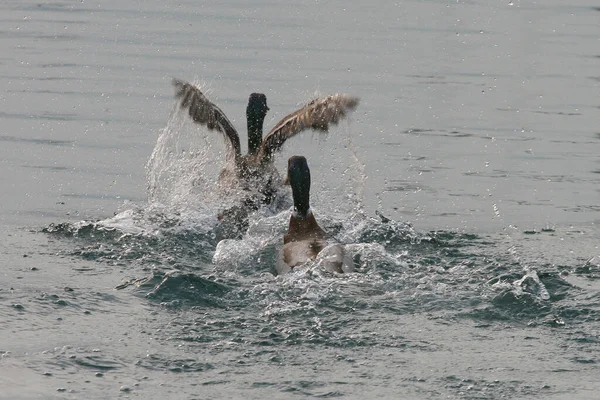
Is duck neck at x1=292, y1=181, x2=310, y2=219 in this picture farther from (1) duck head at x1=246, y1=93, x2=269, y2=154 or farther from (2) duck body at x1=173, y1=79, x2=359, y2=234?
(1) duck head at x1=246, y1=93, x2=269, y2=154

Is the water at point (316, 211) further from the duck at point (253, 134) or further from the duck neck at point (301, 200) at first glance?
the duck neck at point (301, 200)

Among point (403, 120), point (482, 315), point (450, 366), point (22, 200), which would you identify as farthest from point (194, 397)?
point (403, 120)

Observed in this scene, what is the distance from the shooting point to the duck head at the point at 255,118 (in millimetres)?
13742

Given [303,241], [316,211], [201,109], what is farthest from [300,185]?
[201,109]

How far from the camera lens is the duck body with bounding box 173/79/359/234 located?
1263cm

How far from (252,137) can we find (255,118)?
219 millimetres

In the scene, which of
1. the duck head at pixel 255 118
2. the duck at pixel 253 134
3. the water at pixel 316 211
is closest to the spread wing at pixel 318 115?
the duck at pixel 253 134

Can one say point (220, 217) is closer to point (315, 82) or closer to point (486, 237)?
point (486, 237)

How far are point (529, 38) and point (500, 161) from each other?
27.0 ft

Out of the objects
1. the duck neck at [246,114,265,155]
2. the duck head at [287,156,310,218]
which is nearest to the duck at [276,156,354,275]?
the duck head at [287,156,310,218]

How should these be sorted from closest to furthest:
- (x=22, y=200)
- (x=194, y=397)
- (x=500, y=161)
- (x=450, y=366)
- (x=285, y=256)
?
1. (x=194, y=397)
2. (x=450, y=366)
3. (x=285, y=256)
4. (x=22, y=200)
5. (x=500, y=161)

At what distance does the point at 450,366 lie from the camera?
8500 mm

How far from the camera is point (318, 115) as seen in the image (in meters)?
12.5

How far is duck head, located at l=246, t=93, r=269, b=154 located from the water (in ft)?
1.32
